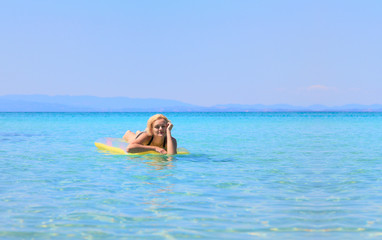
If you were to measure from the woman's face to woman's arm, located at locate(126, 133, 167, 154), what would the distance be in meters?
0.31

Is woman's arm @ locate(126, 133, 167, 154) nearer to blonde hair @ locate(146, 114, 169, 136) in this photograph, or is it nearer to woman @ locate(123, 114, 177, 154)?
woman @ locate(123, 114, 177, 154)

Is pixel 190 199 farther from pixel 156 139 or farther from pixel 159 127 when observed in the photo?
pixel 156 139

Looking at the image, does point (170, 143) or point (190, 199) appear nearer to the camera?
point (190, 199)

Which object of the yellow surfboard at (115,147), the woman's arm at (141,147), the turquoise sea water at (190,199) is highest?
the woman's arm at (141,147)

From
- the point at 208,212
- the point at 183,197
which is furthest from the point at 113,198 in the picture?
the point at 208,212

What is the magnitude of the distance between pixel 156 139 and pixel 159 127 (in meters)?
0.48

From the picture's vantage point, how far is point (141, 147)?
1120 centimetres

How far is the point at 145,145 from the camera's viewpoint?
37.4 ft

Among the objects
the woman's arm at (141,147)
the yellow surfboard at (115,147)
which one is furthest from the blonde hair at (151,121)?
the yellow surfboard at (115,147)

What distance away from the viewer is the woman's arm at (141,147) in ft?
36.8

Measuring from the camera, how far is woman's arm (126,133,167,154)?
36.8 feet

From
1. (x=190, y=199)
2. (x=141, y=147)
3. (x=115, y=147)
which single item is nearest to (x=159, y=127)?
(x=141, y=147)

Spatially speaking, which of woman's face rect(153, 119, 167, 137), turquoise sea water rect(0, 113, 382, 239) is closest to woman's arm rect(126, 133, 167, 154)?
woman's face rect(153, 119, 167, 137)

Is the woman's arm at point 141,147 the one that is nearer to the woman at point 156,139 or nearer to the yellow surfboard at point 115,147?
the woman at point 156,139
